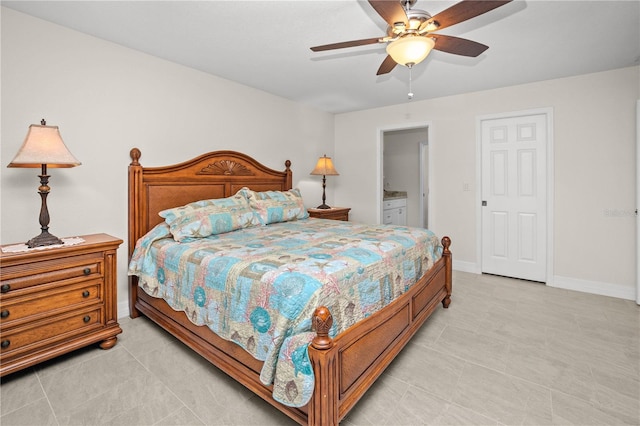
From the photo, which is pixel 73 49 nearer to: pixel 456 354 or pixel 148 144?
pixel 148 144

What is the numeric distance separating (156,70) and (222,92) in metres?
0.74

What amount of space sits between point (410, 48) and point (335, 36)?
0.89 metres

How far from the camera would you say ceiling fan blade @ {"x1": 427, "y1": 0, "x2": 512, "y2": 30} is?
1.54 metres

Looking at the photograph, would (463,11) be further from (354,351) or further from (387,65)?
(354,351)

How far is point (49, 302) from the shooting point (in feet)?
6.71

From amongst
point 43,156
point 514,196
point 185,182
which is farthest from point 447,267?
point 43,156

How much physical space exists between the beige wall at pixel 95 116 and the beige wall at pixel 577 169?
2.89 meters

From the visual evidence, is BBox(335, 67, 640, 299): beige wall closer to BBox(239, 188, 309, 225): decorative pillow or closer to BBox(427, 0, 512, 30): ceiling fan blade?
BBox(239, 188, 309, 225): decorative pillow

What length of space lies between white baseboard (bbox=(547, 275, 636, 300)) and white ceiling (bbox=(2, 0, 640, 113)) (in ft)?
7.46

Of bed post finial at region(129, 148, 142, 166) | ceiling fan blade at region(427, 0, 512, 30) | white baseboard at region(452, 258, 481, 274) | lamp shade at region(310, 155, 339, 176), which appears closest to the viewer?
ceiling fan blade at region(427, 0, 512, 30)

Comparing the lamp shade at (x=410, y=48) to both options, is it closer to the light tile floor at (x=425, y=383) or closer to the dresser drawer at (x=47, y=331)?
the light tile floor at (x=425, y=383)

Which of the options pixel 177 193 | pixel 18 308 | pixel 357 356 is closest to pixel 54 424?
pixel 18 308

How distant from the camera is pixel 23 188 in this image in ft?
7.51

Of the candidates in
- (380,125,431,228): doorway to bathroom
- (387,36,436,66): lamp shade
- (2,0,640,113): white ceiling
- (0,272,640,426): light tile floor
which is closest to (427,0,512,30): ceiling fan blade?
(387,36,436,66): lamp shade
